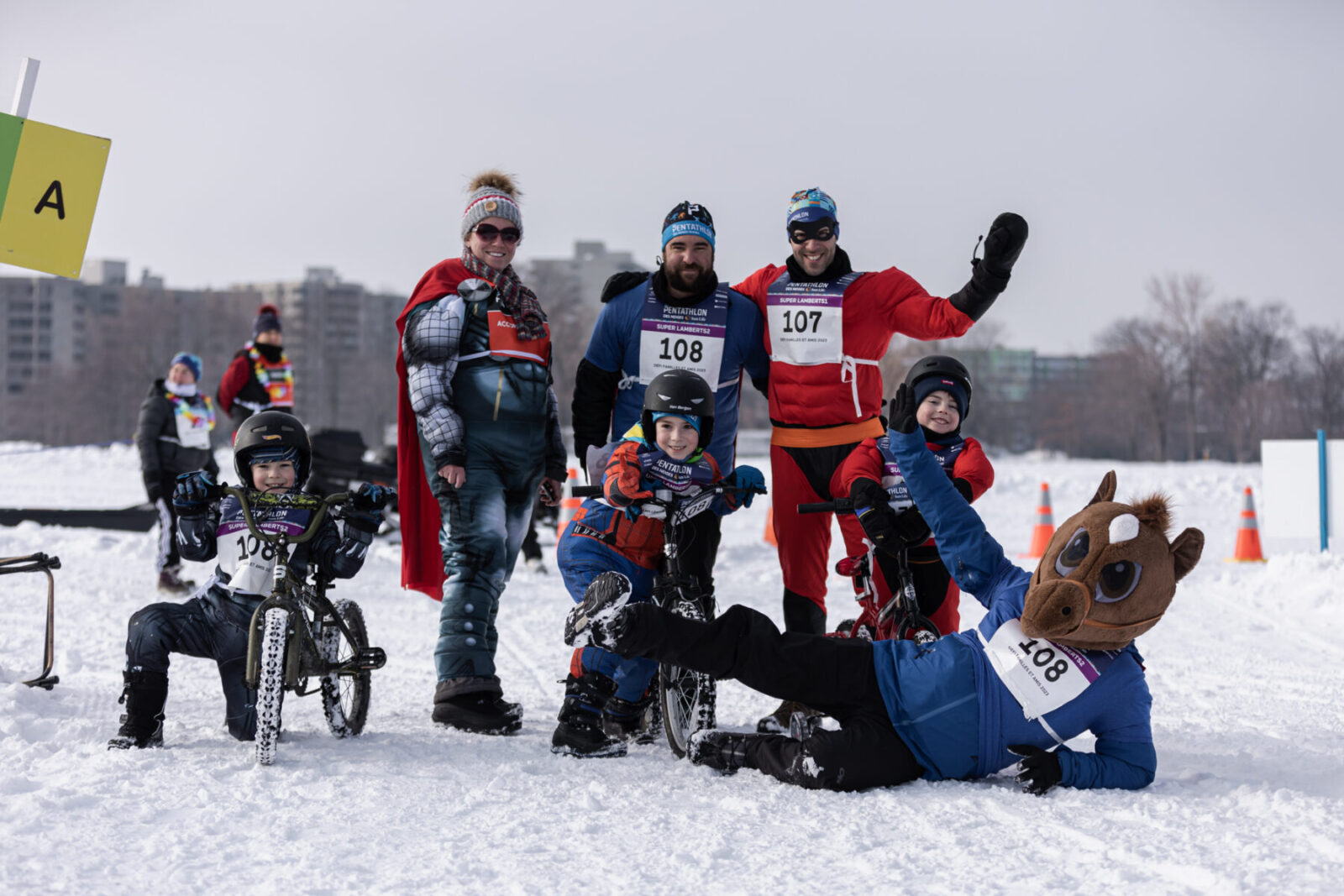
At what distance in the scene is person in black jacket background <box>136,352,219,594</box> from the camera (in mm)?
8461

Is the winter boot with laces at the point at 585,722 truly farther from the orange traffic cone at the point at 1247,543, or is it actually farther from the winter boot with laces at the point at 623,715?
the orange traffic cone at the point at 1247,543

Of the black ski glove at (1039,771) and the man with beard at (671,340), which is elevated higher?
the man with beard at (671,340)

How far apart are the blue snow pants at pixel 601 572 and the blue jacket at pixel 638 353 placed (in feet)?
2.21

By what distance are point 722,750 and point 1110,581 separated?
1.34 metres

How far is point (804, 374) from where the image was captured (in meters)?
4.92

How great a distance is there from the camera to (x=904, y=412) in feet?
12.8

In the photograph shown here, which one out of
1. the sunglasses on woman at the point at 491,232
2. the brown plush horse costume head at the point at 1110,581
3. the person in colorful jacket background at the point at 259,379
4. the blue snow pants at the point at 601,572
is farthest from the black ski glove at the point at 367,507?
the person in colorful jacket background at the point at 259,379

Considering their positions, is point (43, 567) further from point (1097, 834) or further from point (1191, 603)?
point (1191, 603)

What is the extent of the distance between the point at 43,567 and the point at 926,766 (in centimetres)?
357

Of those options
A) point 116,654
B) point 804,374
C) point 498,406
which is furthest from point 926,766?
point 116,654

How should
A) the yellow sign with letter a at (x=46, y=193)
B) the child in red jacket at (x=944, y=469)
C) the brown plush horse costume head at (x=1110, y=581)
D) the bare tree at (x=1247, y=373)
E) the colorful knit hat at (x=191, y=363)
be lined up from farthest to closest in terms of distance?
the bare tree at (x=1247, y=373) → the colorful knit hat at (x=191, y=363) → the yellow sign with letter a at (x=46, y=193) → the child in red jacket at (x=944, y=469) → the brown plush horse costume head at (x=1110, y=581)

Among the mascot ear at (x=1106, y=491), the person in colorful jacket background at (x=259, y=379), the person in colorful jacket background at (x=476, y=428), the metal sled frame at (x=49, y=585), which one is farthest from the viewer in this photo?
the person in colorful jacket background at (x=259, y=379)

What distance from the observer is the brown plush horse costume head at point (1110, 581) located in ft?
11.4

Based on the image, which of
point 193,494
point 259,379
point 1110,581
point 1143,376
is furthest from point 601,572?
point 1143,376
